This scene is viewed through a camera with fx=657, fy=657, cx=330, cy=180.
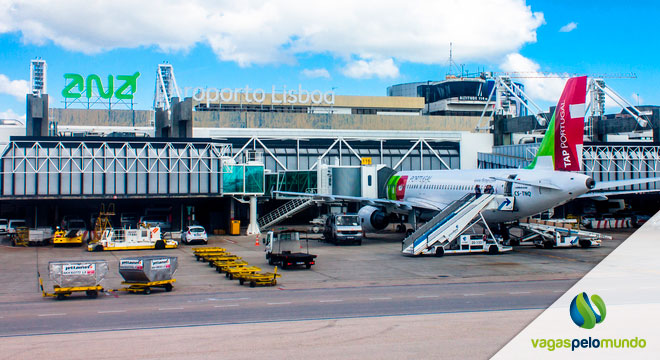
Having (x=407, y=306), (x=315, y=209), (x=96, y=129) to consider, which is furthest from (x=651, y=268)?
(x=96, y=129)

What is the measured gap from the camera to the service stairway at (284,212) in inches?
2665

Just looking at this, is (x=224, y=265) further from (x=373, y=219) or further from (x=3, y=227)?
(x=3, y=227)

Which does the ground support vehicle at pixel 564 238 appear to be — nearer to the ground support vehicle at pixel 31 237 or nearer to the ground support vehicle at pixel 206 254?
the ground support vehicle at pixel 206 254

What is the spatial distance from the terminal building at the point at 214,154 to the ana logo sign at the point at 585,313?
1691 inches

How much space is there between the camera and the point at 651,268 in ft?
120

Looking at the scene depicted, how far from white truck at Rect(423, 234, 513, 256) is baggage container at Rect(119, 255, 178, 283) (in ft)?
Answer: 65.5

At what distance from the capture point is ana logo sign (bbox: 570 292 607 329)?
68.6 feet

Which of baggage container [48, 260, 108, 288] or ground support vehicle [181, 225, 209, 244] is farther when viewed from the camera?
ground support vehicle [181, 225, 209, 244]

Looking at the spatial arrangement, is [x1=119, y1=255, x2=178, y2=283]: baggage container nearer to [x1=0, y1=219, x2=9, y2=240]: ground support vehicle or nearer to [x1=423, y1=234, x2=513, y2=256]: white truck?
[x1=423, y1=234, x2=513, y2=256]: white truck

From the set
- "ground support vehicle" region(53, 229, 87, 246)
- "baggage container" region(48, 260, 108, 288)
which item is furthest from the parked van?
"baggage container" region(48, 260, 108, 288)

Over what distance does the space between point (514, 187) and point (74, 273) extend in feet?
97.8

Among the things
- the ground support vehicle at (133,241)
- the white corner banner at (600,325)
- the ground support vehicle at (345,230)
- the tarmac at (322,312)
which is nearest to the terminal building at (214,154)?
the ground support vehicle at (133,241)

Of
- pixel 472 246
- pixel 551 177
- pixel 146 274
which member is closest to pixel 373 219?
pixel 472 246

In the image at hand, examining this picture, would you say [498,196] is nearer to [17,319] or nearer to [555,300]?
[555,300]
